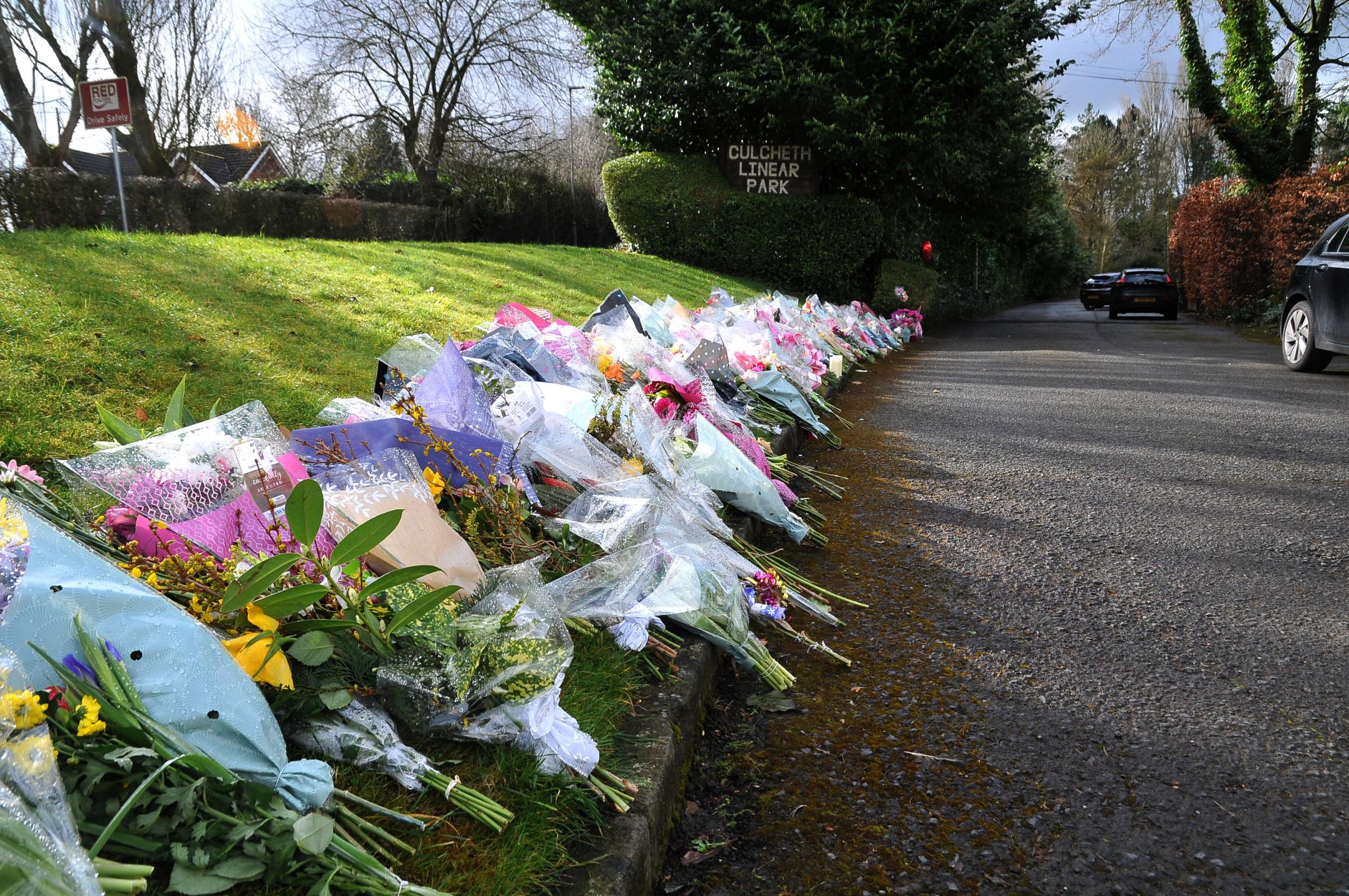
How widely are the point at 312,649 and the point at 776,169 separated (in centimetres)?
1686

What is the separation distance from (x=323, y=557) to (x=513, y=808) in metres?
0.66

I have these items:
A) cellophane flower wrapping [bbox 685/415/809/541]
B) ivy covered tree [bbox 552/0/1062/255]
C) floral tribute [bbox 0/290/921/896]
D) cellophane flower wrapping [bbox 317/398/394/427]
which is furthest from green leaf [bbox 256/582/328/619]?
ivy covered tree [bbox 552/0/1062/255]

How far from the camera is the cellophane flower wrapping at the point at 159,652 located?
145 centimetres

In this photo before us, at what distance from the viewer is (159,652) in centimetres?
152

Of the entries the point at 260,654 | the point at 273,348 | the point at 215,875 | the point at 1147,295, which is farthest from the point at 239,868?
the point at 1147,295

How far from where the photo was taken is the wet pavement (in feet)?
6.24

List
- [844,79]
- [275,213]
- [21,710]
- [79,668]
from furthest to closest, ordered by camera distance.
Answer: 1. [275,213]
2. [844,79]
3. [79,668]
4. [21,710]

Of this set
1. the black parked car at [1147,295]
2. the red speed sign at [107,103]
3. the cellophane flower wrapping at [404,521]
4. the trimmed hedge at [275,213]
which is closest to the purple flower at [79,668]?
the cellophane flower wrapping at [404,521]

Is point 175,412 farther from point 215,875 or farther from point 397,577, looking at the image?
point 215,875

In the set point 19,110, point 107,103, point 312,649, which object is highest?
point 19,110

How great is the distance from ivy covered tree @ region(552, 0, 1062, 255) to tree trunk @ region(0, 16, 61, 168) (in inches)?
536

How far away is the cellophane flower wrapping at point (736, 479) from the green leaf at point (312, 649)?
188 cm

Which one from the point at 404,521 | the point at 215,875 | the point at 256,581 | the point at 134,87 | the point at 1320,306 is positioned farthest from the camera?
the point at 134,87

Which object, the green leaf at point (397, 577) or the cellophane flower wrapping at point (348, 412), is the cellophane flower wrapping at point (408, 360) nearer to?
the cellophane flower wrapping at point (348, 412)
